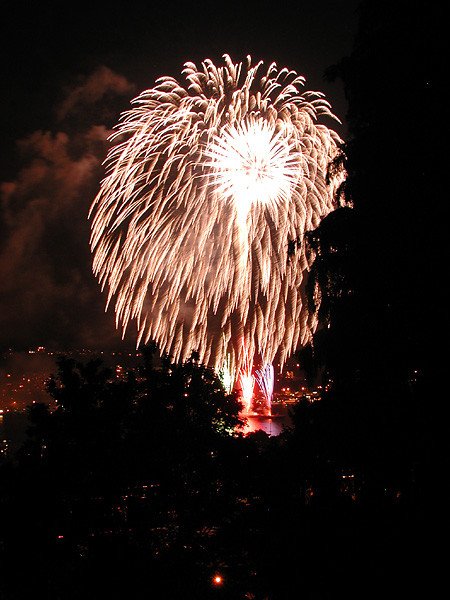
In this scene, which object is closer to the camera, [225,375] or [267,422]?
[225,375]

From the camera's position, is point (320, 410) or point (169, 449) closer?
point (320, 410)

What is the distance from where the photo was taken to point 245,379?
48656mm

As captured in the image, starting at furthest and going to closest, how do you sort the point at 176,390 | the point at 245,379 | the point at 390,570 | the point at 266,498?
1. the point at 245,379
2. the point at 176,390
3. the point at 266,498
4. the point at 390,570

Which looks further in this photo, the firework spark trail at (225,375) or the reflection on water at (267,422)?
the reflection on water at (267,422)

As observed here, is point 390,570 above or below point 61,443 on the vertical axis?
below

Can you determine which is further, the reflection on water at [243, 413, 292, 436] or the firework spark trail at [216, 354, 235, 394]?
the reflection on water at [243, 413, 292, 436]

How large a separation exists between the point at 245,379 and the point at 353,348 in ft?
129

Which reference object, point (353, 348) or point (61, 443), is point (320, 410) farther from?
point (61, 443)

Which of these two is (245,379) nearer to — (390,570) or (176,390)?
(176,390)

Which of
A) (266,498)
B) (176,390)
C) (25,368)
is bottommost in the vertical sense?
(266,498)

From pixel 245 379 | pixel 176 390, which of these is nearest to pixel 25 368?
pixel 245 379

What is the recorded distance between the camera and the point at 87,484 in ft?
34.2

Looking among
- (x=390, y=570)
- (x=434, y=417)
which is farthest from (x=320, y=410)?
(x=390, y=570)

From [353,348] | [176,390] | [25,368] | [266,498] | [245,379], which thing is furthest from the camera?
[25,368]
